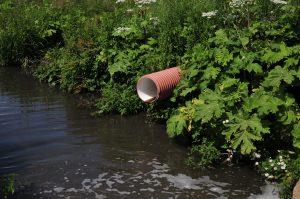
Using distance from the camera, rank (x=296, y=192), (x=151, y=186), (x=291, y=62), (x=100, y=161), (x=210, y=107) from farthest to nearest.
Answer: (x=100, y=161) < (x=210, y=107) < (x=291, y=62) < (x=151, y=186) < (x=296, y=192)

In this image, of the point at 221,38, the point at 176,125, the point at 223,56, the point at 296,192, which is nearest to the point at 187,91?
the point at 176,125

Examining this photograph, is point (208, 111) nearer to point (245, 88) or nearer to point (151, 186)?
point (245, 88)

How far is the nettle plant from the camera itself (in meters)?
7.16

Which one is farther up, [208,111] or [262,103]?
[262,103]

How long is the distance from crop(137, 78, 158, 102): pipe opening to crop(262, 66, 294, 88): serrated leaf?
2.60 metres

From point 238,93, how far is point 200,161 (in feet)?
4.26

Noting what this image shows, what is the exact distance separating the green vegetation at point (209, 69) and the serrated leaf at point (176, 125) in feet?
0.06

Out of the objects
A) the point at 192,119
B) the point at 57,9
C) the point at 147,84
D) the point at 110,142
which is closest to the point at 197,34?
the point at 147,84

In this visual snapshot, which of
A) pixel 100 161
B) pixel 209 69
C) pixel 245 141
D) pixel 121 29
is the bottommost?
pixel 100 161

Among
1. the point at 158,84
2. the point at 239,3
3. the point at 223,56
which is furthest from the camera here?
the point at 239,3

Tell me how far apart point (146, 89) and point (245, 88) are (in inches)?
98.1

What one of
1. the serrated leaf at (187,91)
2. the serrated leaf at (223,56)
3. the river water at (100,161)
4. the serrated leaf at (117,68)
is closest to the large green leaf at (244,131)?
the river water at (100,161)

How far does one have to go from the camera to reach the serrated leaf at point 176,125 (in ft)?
25.9

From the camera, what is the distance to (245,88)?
25.0 ft
